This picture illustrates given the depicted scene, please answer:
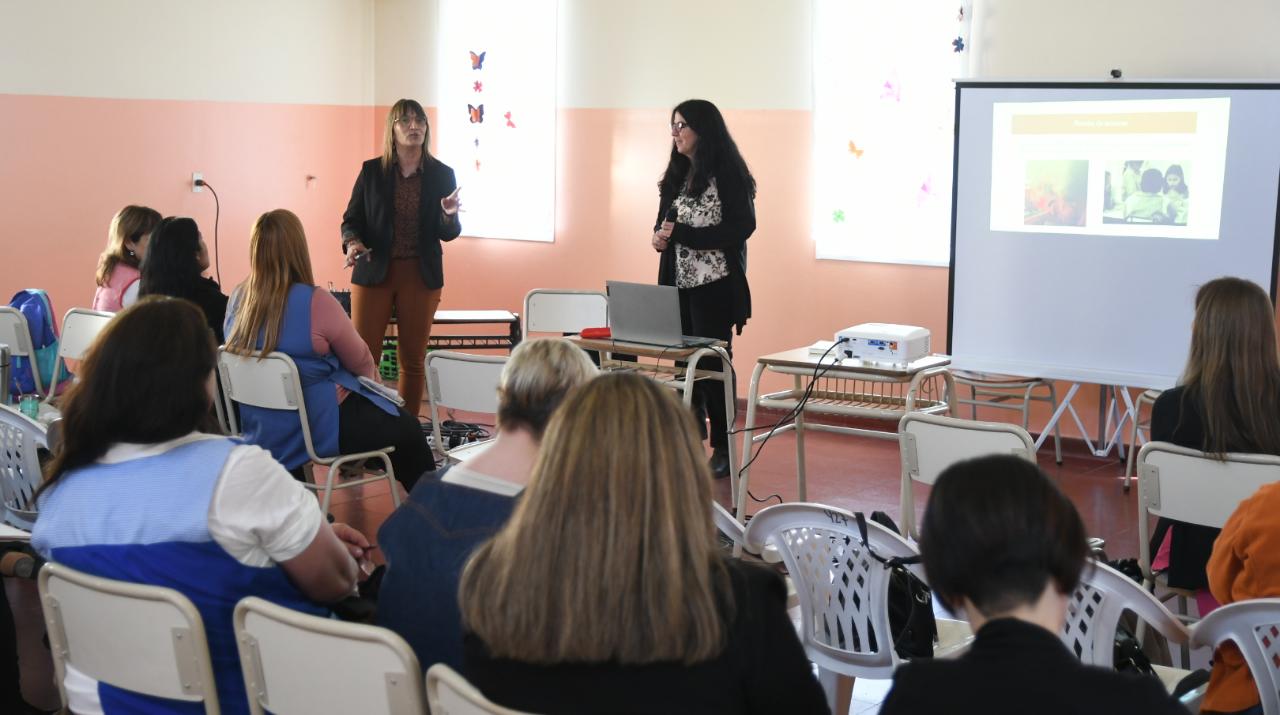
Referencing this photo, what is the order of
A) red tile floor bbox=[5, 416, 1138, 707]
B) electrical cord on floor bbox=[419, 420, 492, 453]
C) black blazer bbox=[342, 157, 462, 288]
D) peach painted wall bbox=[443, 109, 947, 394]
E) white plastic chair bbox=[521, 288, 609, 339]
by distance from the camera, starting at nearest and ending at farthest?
red tile floor bbox=[5, 416, 1138, 707]
black blazer bbox=[342, 157, 462, 288]
white plastic chair bbox=[521, 288, 609, 339]
electrical cord on floor bbox=[419, 420, 492, 453]
peach painted wall bbox=[443, 109, 947, 394]

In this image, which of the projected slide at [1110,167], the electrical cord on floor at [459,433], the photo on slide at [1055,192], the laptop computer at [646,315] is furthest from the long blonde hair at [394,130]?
the photo on slide at [1055,192]

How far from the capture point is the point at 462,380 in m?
4.34

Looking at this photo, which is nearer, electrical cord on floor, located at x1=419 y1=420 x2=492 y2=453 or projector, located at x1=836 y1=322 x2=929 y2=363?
projector, located at x1=836 y1=322 x2=929 y2=363

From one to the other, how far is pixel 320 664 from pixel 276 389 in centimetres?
243

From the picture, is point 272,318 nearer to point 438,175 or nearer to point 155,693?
point 438,175

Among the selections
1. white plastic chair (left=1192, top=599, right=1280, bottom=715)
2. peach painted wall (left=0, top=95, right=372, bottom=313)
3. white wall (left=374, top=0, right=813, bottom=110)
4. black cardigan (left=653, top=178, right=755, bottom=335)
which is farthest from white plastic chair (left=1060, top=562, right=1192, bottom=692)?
peach painted wall (left=0, top=95, right=372, bottom=313)

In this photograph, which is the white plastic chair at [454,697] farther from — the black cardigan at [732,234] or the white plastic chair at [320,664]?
the black cardigan at [732,234]

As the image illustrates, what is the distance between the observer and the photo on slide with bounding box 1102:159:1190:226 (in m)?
5.32

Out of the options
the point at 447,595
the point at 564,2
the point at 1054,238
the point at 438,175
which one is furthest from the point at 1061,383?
the point at 447,595

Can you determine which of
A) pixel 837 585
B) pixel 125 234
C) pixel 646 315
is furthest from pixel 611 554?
→ pixel 125 234

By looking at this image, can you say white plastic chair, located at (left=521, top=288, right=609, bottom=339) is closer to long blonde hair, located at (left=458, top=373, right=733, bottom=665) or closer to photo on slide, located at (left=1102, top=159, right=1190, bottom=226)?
photo on slide, located at (left=1102, top=159, right=1190, bottom=226)

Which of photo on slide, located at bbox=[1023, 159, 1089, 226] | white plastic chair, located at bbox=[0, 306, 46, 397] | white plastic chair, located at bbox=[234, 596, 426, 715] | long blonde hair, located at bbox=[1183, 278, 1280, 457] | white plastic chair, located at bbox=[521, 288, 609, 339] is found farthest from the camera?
white plastic chair, located at bbox=[521, 288, 609, 339]

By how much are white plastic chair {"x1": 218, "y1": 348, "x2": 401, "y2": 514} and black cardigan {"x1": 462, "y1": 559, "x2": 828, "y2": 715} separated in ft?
8.44

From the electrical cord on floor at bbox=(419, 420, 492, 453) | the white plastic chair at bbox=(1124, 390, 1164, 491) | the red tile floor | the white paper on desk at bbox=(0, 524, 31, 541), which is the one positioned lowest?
the red tile floor
